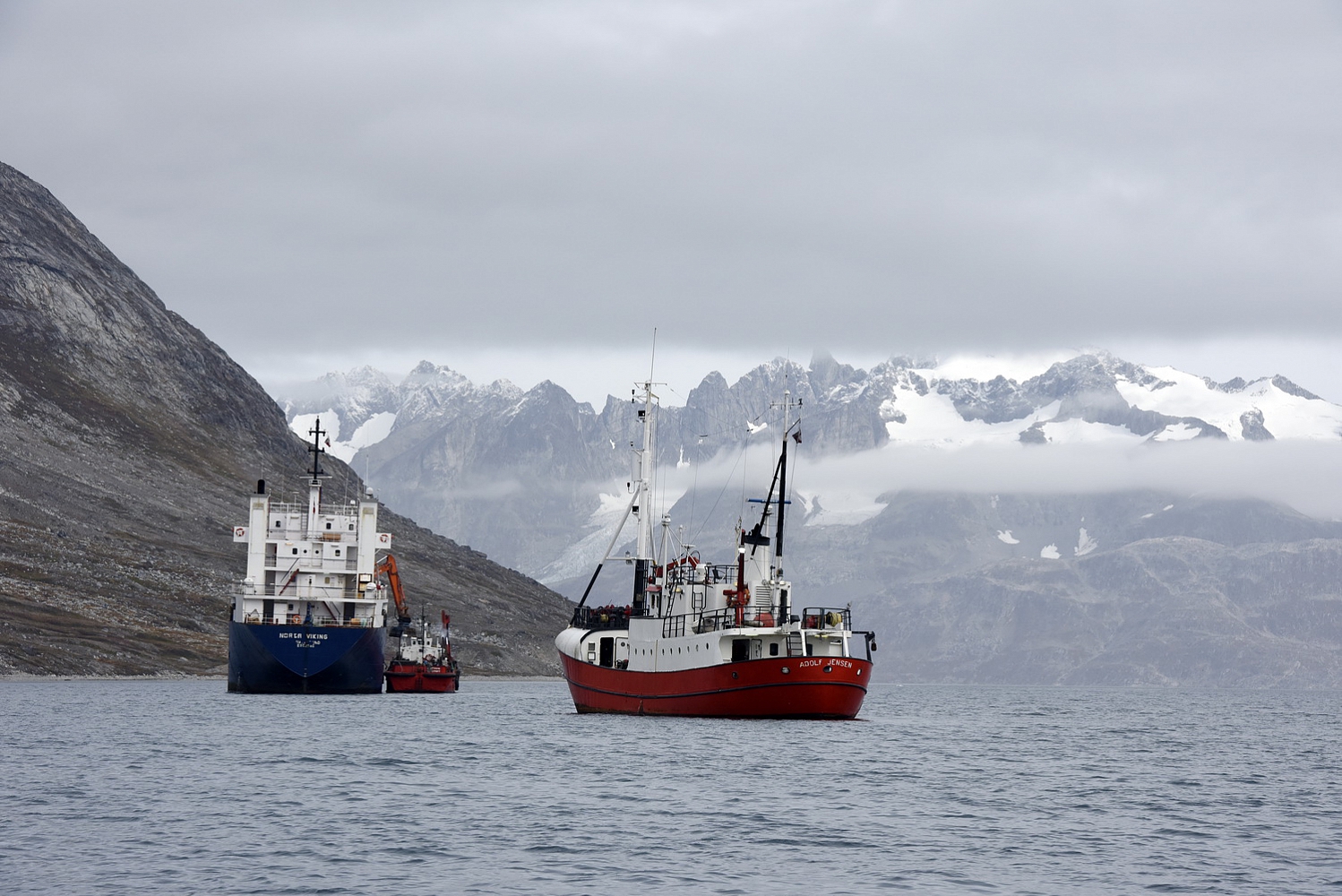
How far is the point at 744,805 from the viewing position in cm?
6003

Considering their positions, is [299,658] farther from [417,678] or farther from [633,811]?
[633,811]

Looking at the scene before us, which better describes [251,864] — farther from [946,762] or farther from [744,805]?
[946,762]

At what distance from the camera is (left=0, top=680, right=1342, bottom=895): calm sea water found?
44.3 m

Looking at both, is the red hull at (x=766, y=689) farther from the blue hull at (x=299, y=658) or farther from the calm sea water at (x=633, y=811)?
the blue hull at (x=299, y=658)

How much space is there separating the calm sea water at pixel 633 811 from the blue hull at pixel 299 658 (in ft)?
100

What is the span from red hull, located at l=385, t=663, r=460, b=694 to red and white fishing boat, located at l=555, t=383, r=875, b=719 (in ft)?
221

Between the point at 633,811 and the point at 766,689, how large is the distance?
37233mm

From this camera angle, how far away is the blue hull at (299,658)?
13712cm

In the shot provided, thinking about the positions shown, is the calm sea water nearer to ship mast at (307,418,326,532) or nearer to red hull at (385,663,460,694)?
ship mast at (307,418,326,532)

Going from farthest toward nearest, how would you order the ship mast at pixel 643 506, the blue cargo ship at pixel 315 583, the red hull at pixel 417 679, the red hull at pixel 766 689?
the red hull at pixel 417 679
the blue cargo ship at pixel 315 583
the ship mast at pixel 643 506
the red hull at pixel 766 689

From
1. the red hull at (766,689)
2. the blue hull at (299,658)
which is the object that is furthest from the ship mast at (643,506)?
the blue hull at (299,658)

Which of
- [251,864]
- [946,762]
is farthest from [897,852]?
[946,762]

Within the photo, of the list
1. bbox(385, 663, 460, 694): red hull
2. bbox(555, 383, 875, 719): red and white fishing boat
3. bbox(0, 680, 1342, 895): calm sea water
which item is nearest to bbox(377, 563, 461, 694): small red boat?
bbox(385, 663, 460, 694): red hull

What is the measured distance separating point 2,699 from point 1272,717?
14361 centimetres
